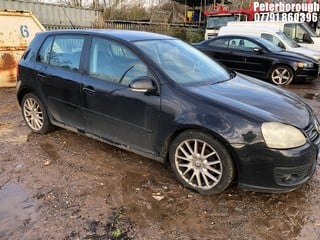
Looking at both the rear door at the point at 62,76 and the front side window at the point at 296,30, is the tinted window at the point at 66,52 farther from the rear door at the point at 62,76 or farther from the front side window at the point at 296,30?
the front side window at the point at 296,30

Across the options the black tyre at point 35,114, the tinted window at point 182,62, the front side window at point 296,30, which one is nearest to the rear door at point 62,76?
the black tyre at point 35,114

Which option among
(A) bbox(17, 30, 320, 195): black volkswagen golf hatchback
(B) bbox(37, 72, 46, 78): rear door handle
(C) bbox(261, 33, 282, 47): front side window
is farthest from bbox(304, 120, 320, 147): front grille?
(C) bbox(261, 33, 282, 47): front side window

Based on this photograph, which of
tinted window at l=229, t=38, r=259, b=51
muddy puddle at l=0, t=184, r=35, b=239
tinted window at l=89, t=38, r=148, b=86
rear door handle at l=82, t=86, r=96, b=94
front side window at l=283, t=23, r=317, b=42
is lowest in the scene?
muddy puddle at l=0, t=184, r=35, b=239

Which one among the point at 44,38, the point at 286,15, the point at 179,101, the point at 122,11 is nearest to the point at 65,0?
the point at 122,11

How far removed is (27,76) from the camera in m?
5.19

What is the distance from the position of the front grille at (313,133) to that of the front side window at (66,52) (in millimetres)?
2808

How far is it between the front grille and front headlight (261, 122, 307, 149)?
0.57 ft

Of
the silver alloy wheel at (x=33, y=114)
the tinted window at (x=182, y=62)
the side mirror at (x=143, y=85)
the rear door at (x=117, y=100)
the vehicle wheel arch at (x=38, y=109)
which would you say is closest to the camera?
the side mirror at (x=143, y=85)

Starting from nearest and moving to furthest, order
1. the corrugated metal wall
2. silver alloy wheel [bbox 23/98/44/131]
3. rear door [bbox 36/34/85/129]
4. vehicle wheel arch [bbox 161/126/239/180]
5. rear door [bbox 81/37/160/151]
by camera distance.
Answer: vehicle wheel arch [bbox 161/126/239/180]
rear door [bbox 81/37/160/151]
rear door [bbox 36/34/85/129]
silver alloy wheel [bbox 23/98/44/131]
the corrugated metal wall

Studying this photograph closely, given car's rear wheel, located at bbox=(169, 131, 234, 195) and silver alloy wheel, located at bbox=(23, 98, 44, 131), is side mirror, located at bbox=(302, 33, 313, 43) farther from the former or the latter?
car's rear wheel, located at bbox=(169, 131, 234, 195)

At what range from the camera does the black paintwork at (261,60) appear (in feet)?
32.2

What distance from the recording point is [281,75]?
10.0m

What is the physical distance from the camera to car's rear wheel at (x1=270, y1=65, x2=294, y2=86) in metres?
9.91

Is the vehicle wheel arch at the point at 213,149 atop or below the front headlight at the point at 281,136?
below
